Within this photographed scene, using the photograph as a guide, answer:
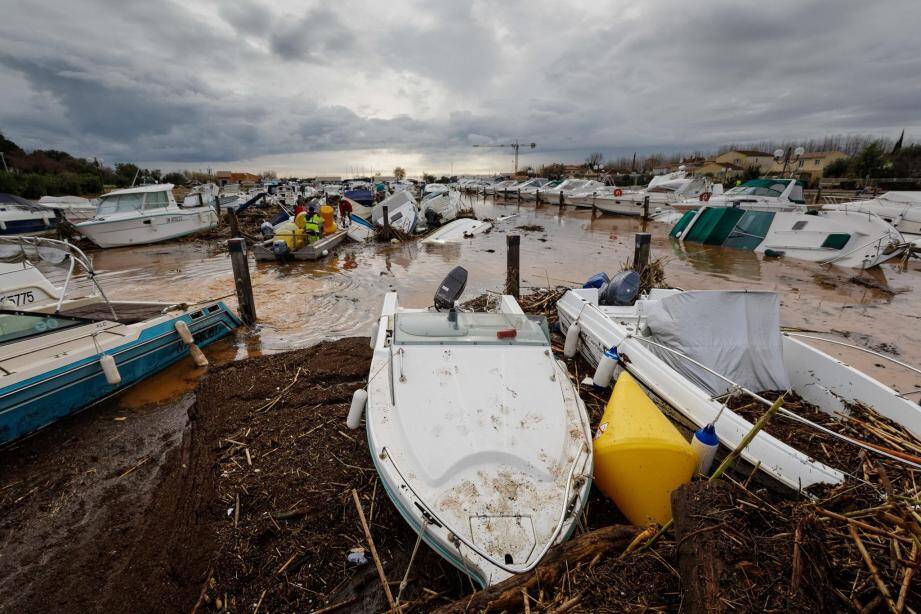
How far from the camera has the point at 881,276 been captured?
482 inches

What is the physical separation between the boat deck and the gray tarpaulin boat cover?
7573mm

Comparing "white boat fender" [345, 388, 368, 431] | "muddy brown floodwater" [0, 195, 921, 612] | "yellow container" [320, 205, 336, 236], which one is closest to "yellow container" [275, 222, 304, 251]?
"muddy brown floodwater" [0, 195, 921, 612]

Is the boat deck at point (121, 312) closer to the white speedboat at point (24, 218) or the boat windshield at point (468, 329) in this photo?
the boat windshield at point (468, 329)

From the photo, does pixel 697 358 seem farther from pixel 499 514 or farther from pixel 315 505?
pixel 315 505

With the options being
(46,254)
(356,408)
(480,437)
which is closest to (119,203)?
(46,254)

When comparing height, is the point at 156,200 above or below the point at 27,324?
above

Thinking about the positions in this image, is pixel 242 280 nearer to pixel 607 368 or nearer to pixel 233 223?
pixel 607 368

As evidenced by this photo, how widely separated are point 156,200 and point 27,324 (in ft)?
50.8

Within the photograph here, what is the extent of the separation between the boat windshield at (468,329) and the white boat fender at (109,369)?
3.78 meters

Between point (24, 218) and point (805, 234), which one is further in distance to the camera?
point (24, 218)

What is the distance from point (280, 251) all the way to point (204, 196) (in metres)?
18.7

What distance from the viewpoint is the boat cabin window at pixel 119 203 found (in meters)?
16.4

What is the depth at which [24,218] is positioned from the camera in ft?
59.2

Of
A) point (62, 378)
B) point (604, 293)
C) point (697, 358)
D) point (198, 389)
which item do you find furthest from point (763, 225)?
point (62, 378)
